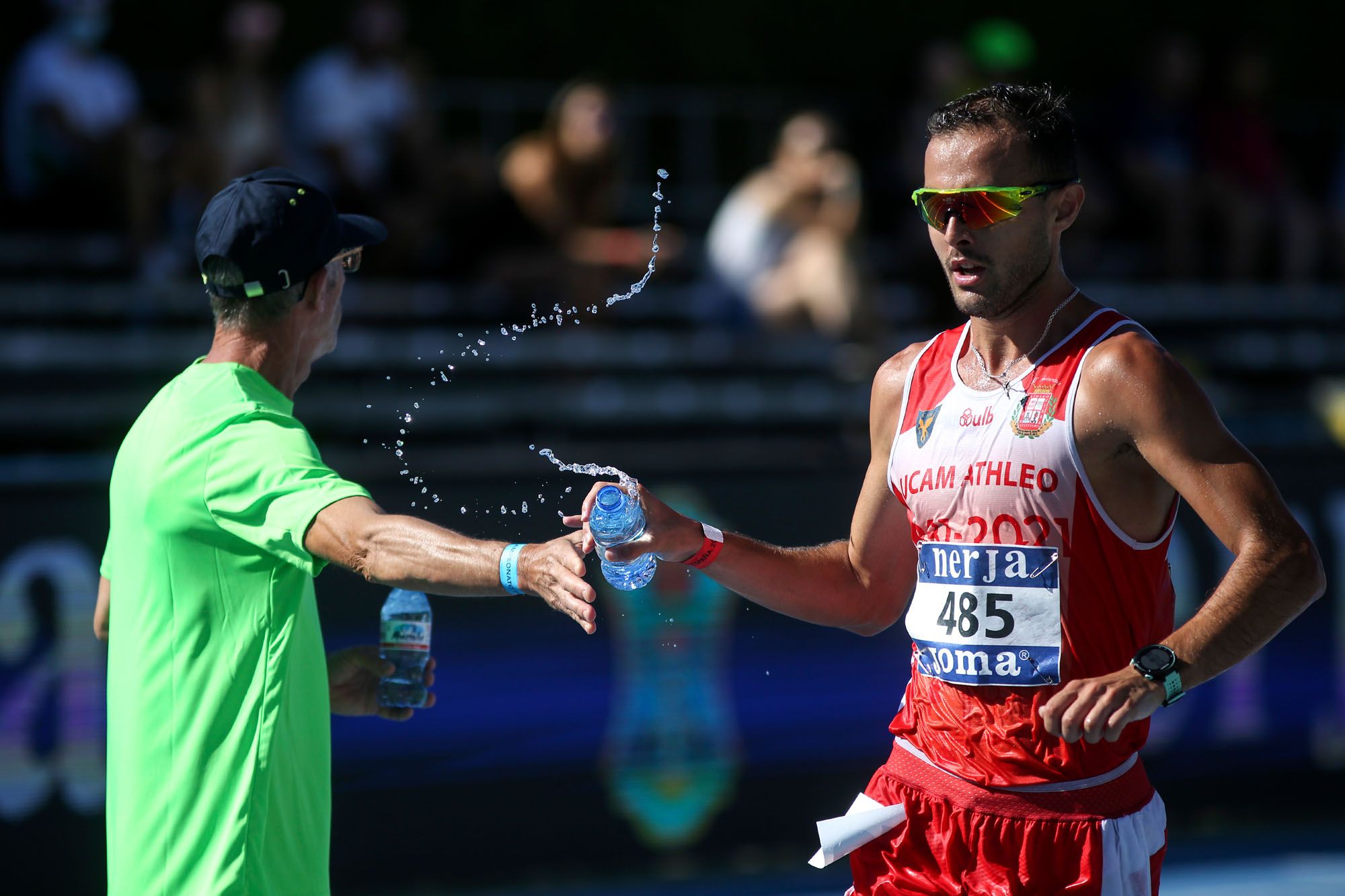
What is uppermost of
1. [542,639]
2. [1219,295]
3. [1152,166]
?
[1152,166]

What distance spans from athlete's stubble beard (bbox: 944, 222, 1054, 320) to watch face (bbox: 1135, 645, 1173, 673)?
0.78 meters

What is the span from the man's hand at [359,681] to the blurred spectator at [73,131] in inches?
206

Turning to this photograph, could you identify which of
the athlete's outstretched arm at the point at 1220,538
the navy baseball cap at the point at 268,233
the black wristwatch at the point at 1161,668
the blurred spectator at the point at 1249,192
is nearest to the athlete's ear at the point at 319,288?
the navy baseball cap at the point at 268,233

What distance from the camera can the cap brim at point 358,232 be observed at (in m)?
3.39

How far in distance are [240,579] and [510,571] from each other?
55 cm

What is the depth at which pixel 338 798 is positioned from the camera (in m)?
6.48

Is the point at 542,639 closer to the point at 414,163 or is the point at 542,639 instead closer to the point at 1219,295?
the point at 414,163

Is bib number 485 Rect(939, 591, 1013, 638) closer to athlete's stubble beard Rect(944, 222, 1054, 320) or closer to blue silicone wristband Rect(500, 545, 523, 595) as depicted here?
athlete's stubble beard Rect(944, 222, 1054, 320)

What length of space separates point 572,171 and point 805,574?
5.39 meters

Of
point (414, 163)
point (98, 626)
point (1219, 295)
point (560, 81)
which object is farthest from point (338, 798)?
point (1219, 295)

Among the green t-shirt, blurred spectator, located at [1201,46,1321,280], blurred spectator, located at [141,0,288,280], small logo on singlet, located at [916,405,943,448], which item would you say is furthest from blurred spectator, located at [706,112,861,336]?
the green t-shirt

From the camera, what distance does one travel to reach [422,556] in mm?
2861

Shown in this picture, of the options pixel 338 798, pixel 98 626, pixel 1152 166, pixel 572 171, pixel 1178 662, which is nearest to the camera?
pixel 1178 662

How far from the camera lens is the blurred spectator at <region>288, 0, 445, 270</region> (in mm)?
8852
